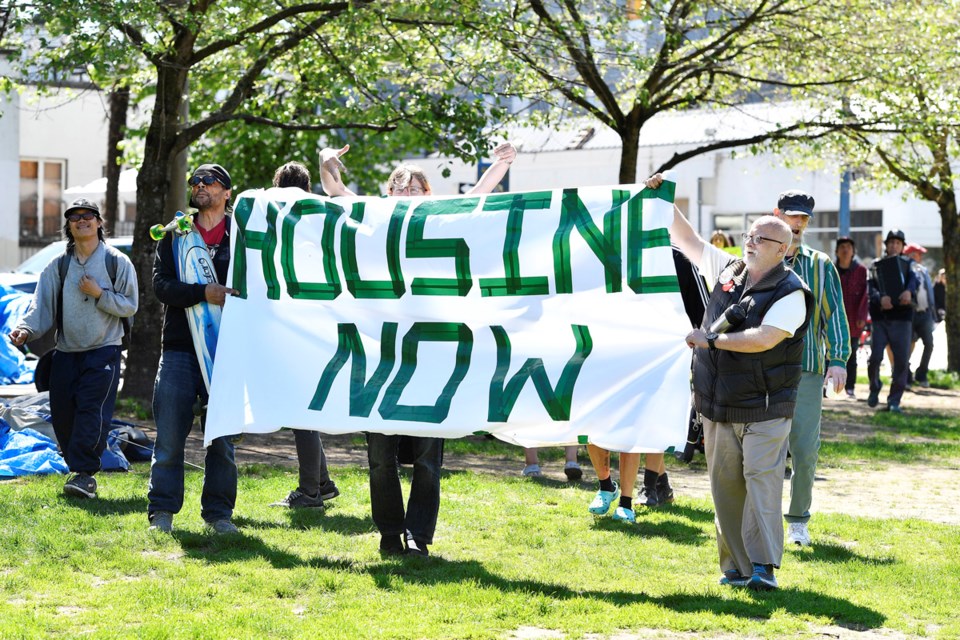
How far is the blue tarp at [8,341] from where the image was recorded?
17.0 m

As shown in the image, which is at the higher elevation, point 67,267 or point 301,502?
point 67,267

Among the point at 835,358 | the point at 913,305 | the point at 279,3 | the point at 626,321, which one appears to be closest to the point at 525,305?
the point at 626,321

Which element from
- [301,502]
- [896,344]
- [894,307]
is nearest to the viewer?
[301,502]

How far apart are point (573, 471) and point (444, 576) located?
12.8 ft

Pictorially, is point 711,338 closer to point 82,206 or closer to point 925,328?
point 82,206

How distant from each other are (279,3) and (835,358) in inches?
305

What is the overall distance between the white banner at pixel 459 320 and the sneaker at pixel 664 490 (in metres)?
2.70

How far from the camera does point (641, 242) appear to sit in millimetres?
7062

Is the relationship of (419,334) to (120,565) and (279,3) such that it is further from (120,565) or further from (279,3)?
(279,3)

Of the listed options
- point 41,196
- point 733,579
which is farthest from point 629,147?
point 41,196

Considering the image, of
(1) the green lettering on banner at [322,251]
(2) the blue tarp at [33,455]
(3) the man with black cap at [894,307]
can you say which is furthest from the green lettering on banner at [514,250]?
(3) the man with black cap at [894,307]

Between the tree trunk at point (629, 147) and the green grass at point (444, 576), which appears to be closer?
the green grass at point (444, 576)

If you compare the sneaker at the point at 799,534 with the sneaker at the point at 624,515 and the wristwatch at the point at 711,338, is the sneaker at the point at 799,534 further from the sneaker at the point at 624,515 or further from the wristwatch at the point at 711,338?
the wristwatch at the point at 711,338

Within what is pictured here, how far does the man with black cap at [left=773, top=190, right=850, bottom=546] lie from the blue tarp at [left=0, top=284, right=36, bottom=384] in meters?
11.7
